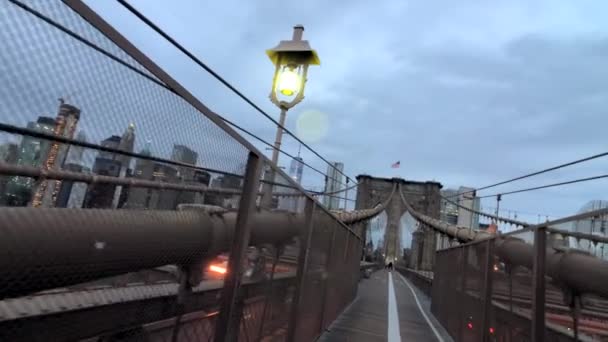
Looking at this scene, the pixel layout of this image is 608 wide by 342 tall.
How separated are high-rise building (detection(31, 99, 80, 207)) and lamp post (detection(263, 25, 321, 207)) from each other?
674cm

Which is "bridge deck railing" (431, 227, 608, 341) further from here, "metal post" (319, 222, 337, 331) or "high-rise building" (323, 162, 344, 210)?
"high-rise building" (323, 162, 344, 210)

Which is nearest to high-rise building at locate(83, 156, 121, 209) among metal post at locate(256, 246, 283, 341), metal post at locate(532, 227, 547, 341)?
metal post at locate(256, 246, 283, 341)

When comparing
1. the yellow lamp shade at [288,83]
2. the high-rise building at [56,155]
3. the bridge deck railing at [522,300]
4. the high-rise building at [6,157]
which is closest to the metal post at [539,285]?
the bridge deck railing at [522,300]

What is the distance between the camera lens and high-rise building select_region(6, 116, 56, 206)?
1.41 m

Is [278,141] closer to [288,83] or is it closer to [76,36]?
Answer: [288,83]

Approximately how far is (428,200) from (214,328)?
92623 mm

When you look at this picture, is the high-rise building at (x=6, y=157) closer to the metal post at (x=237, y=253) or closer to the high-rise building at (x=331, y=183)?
the metal post at (x=237, y=253)

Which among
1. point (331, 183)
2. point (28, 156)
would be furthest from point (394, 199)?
point (28, 156)

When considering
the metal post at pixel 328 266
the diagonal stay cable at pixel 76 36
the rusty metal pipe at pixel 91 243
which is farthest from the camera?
the metal post at pixel 328 266

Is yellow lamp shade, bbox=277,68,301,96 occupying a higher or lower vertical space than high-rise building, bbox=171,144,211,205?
higher

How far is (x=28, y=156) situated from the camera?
1472mm

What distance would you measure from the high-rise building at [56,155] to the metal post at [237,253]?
4.18 feet

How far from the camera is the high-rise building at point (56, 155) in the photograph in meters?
1.49

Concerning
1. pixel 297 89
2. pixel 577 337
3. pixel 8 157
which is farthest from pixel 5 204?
pixel 297 89
